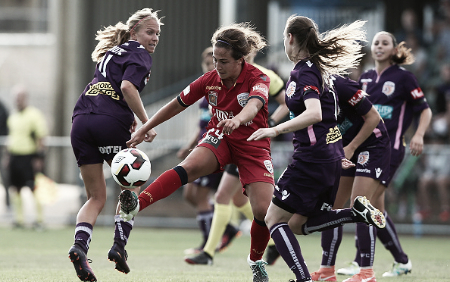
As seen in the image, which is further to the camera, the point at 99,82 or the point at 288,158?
the point at 288,158

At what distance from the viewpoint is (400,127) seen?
6.45 meters

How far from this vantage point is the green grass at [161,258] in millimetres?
5918

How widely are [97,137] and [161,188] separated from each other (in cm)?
71

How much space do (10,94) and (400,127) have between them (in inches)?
620

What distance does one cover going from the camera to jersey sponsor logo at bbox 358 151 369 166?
231 inches

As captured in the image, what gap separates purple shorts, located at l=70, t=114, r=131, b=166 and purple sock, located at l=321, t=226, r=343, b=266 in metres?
1.92

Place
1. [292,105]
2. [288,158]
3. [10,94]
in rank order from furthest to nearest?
[10,94], [288,158], [292,105]

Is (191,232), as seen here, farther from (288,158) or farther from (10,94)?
(10,94)

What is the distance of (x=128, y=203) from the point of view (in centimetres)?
462

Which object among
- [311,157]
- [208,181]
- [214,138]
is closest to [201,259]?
[208,181]

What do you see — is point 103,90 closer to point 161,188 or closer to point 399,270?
point 161,188

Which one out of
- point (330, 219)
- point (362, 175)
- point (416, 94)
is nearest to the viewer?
point (330, 219)

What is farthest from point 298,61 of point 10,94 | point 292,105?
point 10,94

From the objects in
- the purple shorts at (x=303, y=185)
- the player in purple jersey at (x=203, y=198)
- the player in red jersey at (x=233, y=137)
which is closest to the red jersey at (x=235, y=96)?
the player in red jersey at (x=233, y=137)
